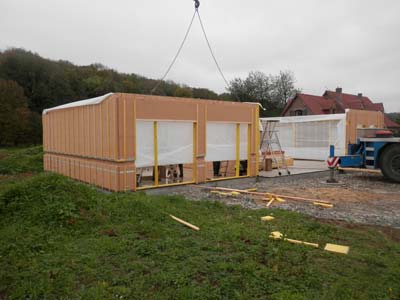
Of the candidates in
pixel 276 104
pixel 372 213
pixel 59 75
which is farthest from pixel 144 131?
pixel 276 104

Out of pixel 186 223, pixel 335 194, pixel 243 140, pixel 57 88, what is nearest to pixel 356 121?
pixel 243 140

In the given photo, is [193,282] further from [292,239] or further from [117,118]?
[117,118]

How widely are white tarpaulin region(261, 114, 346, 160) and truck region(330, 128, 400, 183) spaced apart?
13.7 ft

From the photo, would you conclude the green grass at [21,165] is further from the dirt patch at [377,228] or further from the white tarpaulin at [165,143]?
the dirt patch at [377,228]

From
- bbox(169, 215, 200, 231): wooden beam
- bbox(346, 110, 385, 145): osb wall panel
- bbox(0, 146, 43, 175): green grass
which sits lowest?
bbox(169, 215, 200, 231): wooden beam

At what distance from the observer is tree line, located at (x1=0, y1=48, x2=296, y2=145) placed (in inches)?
1383

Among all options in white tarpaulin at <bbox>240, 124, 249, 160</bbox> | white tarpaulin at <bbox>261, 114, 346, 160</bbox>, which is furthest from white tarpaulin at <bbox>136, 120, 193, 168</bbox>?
white tarpaulin at <bbox>261, 114, 346, 160</bbox>

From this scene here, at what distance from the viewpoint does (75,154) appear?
11.3 m

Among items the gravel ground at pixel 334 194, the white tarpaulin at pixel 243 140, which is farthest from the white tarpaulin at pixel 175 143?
the white tarpaulin at pixel 243 140

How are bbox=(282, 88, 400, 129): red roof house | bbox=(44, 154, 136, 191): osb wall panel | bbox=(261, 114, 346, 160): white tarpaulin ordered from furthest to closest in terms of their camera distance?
1. bbox=(282, 88, 400, 129): red roof house
2. bbox=(261, 114, 346, 160): white tarpaulin
3. bbox=(44, 154, 136, 191): osb wall panel

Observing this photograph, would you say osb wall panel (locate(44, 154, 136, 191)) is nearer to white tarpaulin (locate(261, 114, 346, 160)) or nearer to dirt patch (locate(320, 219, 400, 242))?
dirt patch (locate(320, 219, 400, 242))

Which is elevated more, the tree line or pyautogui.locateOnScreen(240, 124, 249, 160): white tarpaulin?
the tree line

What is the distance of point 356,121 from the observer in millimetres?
17328

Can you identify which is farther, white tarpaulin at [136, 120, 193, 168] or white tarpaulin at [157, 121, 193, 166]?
white tarpaulin at [157, 121, 193, 166]
